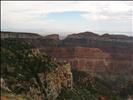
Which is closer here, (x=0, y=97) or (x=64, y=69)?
(x=0, y=97)

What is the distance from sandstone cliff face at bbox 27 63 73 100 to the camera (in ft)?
298

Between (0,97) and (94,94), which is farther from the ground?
(0,97)

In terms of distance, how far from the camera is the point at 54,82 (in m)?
103

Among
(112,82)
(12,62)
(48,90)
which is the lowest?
(112,82)

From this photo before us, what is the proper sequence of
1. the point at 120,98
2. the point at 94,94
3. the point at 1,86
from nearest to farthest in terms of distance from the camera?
the point at 1,86
the point at 94,94
the point at 120,98

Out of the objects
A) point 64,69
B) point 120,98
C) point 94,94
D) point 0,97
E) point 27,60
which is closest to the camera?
point 0,97

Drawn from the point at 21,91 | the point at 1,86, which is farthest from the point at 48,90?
the point at 1,86

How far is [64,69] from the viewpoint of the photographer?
114 meters

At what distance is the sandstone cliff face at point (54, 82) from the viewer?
90.9 m

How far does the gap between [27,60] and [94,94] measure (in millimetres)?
30670

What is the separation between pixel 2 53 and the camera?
314 feet

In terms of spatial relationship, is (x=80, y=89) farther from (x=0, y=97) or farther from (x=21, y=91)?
(x=0, y=97)

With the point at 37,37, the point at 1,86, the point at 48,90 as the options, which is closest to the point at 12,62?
the point at 48,90

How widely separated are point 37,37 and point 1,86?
4768 inches
